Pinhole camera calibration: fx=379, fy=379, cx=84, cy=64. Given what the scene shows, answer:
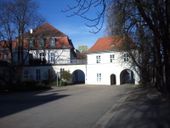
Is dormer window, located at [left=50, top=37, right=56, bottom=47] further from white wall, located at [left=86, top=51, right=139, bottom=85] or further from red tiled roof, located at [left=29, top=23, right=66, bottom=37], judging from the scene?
white wall, located at [left=86, top=51, right=139, bottom=85]

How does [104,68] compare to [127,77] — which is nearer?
[104,68]

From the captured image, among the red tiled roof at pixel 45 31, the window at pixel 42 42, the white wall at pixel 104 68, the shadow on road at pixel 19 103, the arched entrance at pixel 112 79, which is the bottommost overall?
the shadow on road at pixel 19 103

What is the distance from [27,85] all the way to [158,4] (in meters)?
40.0

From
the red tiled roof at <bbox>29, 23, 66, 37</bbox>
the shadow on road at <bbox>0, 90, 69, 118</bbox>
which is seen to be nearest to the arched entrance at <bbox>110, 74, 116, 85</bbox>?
the red tiled roof at <bbox>29, 23, 66, 37</bbox>

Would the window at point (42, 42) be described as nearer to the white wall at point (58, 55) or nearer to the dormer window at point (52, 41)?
the white wall at point (58, 55)

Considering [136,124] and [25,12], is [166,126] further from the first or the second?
[25,12]

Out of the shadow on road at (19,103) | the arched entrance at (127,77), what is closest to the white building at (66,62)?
the arched entrance at (127,77)

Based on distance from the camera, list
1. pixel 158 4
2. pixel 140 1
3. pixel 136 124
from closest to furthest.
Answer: pixel 136 124
pixel 140 1
pixel 158 4

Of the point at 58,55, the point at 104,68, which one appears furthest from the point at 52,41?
the point at 104,68

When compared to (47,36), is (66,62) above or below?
below

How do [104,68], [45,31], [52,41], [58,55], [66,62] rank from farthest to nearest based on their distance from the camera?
[58,55]
[52,41]
[66,62]
[104,68]
[45,31]

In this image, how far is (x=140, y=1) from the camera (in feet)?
52.4

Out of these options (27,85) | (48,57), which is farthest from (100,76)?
(27,85)

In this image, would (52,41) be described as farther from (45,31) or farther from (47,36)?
(45,31)
